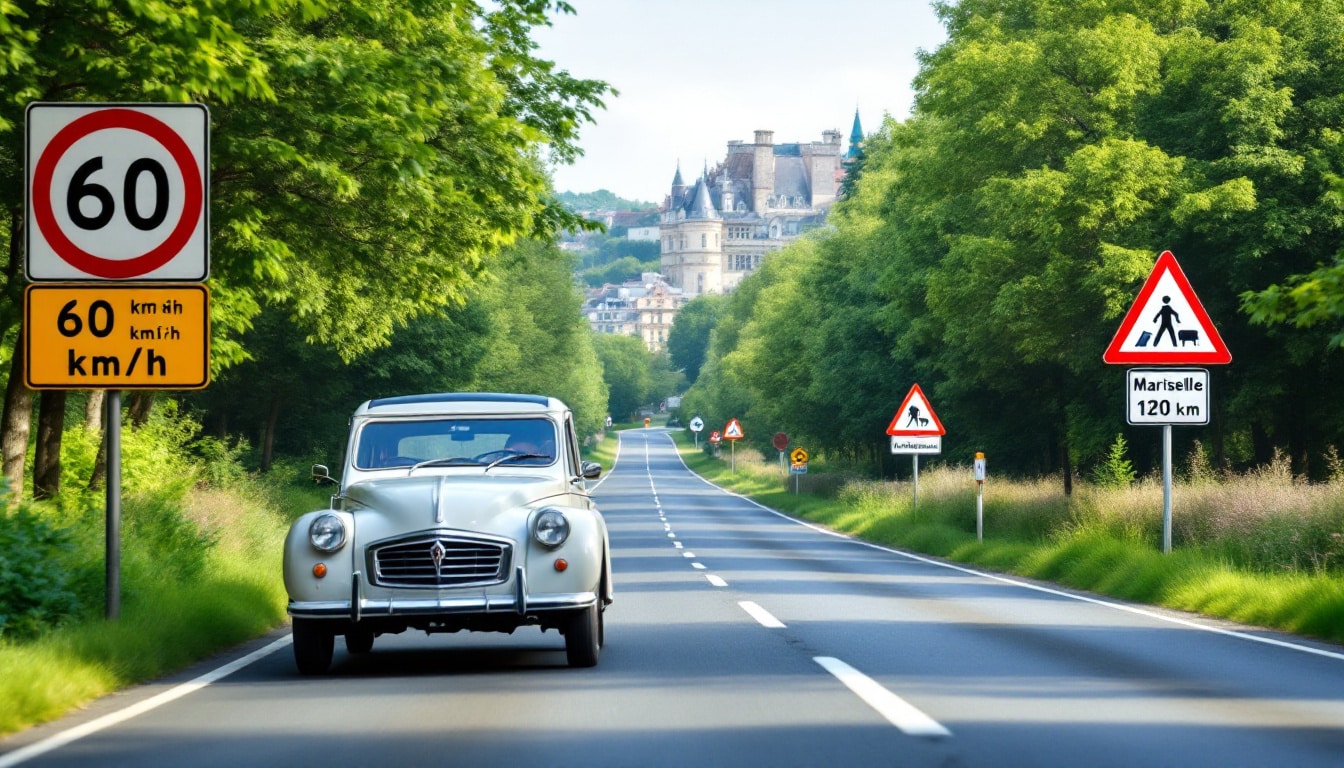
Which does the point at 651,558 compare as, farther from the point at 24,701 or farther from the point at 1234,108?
the point at 24,701

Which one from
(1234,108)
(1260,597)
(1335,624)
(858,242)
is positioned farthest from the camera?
(858,242)

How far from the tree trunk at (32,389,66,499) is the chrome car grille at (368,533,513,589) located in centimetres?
924

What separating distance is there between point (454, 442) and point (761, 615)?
13.9 ft

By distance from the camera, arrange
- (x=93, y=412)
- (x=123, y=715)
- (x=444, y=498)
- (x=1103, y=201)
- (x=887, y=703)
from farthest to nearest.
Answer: (x=1103, y=201) → (x=93, y=412) → (x=444, y=498) → (x=887, y=703) → (x=123, y=715)

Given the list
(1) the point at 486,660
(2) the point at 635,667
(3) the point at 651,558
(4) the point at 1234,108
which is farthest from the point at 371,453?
(4) the point at 1234,108

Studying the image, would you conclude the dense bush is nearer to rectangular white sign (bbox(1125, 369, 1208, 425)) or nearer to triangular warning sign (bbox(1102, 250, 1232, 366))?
triangular warning sign (bbox(1102, 250, 1232, 366))

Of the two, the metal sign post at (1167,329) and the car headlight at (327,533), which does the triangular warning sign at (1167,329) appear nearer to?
the metal sign post at (1167,329)

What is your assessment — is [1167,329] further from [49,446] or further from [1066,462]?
[1066,462]

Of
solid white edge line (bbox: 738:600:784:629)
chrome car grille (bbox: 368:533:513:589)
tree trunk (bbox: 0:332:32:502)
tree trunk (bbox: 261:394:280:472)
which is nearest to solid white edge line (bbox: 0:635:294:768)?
chrome car grille (bbox: 368:533:513:589)

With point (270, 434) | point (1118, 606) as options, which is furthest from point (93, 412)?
point (270, 434)

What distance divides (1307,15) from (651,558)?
18780mm

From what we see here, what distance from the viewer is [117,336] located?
11.1 metres

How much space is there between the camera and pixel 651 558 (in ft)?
92.9

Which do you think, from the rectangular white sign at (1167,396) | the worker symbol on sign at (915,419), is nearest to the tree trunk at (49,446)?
the rectangular white sign at (1167,396)
